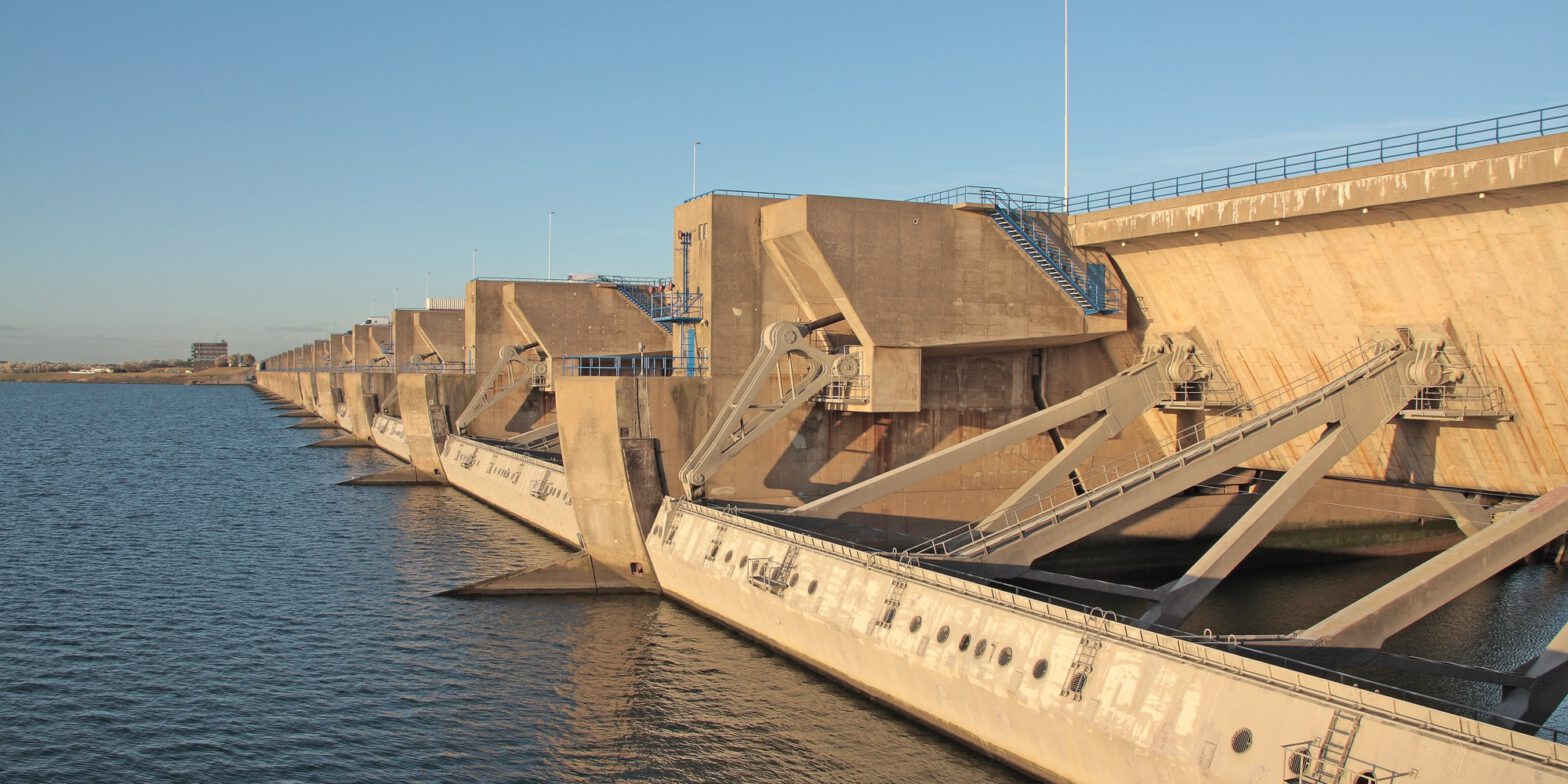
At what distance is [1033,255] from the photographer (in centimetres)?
3741


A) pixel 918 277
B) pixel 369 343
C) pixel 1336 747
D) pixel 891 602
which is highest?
pixel 369 343

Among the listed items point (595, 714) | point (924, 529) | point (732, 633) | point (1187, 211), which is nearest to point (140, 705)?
point (595, 714)

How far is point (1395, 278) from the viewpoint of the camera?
96.5ft

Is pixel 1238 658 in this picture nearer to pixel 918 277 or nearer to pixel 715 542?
pixel 715 542

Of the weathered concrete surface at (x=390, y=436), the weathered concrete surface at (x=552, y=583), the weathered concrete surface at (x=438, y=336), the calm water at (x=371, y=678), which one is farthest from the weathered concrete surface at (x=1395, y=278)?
the weathered concrete surface at (x=438, y=336)

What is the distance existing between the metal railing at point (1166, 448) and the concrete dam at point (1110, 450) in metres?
0.12

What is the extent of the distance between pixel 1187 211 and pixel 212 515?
4407 centimetres

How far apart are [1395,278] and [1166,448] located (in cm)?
1191

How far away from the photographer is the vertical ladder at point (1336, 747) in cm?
1539

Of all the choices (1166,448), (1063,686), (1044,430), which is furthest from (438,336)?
(1063,686)

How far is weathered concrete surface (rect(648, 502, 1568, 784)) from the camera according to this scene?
15180mm

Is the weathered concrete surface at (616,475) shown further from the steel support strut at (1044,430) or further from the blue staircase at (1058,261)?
the blue staircase at (1058,261)

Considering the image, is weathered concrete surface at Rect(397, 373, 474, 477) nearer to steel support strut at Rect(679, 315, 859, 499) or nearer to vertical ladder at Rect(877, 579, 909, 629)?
steel support strut at Rect(679, 315, 859, 499)

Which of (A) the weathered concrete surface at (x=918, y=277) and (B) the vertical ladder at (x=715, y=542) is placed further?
(A) the weathered concrete surface at (x=918, y=277)
